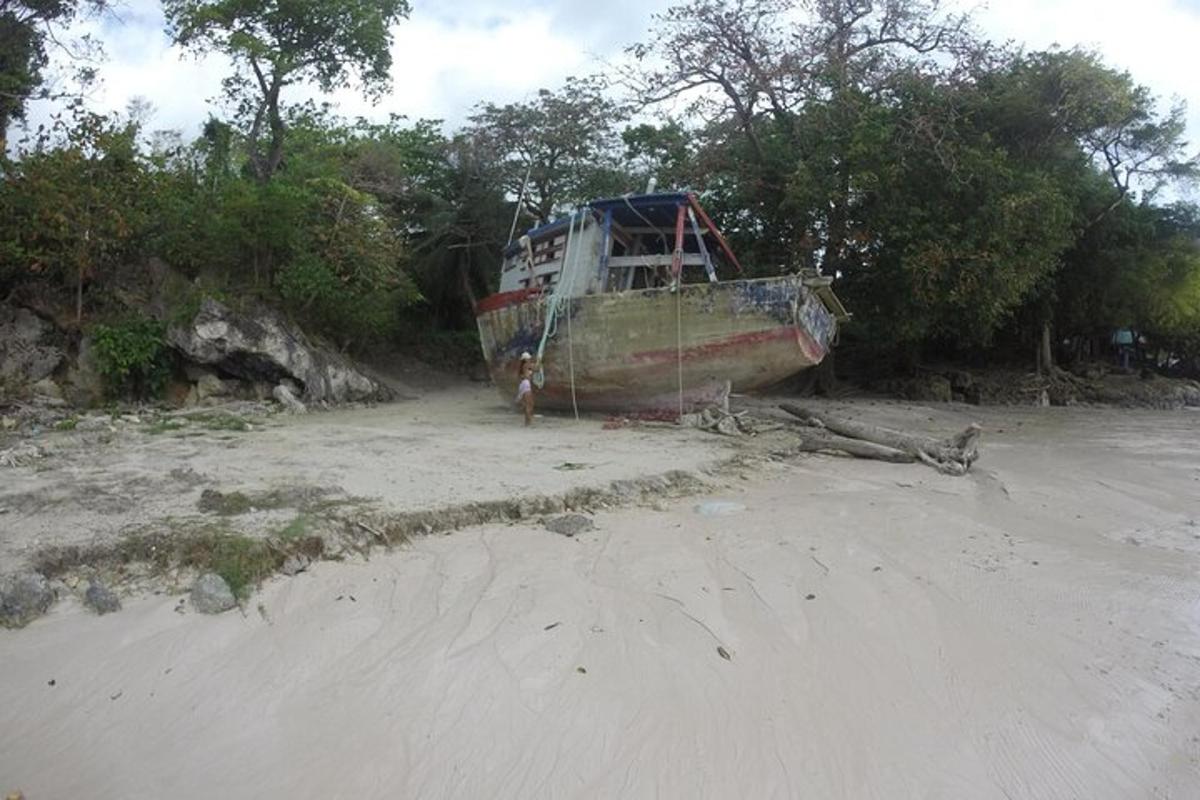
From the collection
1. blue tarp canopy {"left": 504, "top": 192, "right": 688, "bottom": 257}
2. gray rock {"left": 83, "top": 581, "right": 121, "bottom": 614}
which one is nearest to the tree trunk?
blue tarp canopy {"left": 504, "top": 192, "right": 688, "bottom": 257}

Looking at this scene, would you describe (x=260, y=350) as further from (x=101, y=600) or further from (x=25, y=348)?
(x=101, y=600)

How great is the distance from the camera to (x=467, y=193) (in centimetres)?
2022

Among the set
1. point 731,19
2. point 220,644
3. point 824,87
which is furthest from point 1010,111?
point 220,644

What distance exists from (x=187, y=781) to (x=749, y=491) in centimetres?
505

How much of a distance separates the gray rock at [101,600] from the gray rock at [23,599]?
0.17 m

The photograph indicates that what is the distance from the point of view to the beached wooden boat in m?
11.1

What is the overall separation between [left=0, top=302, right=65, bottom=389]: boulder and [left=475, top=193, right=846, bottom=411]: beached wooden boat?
6928 millimetres

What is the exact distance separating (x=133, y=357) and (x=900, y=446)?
435 inches

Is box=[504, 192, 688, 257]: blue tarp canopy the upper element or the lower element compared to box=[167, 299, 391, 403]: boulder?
upper

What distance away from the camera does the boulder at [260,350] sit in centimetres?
1231

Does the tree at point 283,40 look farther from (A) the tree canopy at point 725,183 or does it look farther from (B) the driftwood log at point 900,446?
(B) the driftwood log at point 900,446

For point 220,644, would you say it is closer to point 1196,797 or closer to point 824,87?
point 1196,797

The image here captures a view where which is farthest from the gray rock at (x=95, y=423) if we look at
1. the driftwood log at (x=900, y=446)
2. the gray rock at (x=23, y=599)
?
the driftwood log at (x=900, y=446)

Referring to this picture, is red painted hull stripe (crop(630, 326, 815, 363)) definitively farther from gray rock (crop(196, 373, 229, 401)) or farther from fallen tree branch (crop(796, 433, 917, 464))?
gray rock (crop(196, 373, 229, 401))
